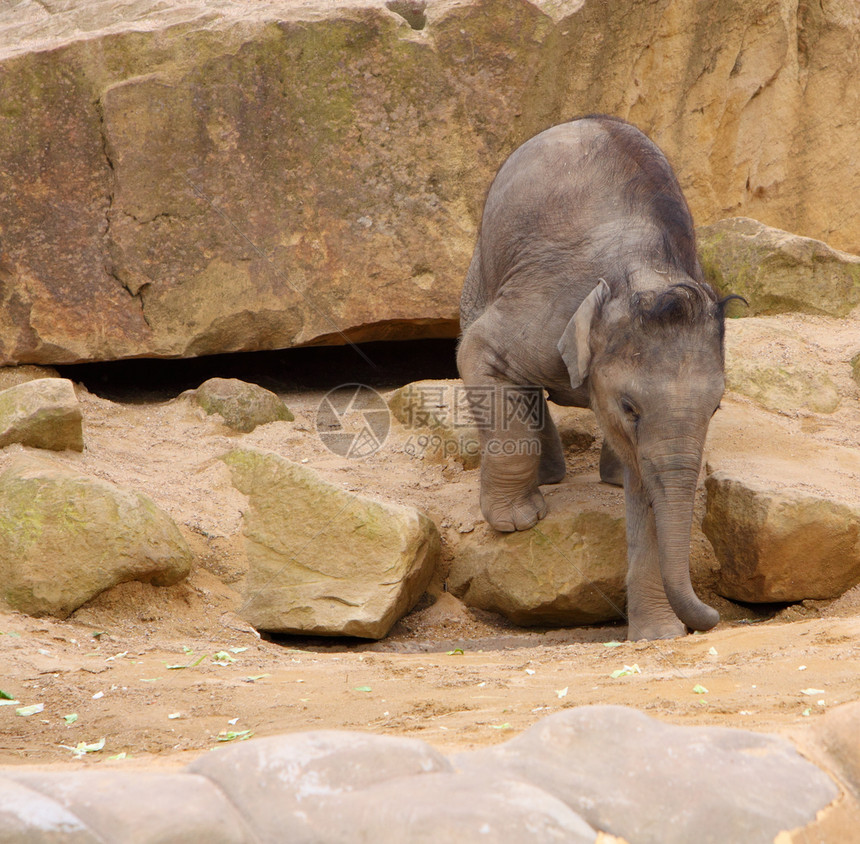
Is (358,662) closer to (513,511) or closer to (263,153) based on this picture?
(513,511)

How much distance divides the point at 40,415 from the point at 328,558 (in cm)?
160

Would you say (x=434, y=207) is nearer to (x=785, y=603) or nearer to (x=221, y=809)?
(x=785, y=603)

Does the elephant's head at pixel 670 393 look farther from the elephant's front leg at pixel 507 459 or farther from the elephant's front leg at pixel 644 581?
the elephant's front leg at pixel 507 459

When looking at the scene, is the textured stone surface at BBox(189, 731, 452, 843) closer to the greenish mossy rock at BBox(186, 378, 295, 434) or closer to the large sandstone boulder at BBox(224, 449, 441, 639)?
the large sandstone boulder at BBox(224, 449, 441, 639)

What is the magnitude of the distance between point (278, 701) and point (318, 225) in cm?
458

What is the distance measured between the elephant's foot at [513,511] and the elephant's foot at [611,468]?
522mm

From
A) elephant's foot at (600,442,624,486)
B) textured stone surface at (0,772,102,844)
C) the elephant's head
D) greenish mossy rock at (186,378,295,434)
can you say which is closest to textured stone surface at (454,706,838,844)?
textured stone surface at (0,772,102,844)

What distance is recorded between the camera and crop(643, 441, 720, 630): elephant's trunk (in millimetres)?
4242

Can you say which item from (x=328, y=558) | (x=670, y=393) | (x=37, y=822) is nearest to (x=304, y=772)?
(x=37, y=822)

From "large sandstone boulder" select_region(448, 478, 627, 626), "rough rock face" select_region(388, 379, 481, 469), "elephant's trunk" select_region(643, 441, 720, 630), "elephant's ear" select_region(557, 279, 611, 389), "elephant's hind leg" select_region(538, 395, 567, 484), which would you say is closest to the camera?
"elephant's trunk" select_region(643, 441, 720, 630)

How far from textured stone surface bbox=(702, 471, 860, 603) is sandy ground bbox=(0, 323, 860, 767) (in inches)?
4.4

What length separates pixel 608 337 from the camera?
4.68 m

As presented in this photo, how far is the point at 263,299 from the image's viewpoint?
24.7 ft

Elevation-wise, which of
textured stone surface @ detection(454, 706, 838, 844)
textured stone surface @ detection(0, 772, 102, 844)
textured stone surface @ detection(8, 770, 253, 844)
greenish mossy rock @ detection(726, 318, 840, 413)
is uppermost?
textured stone surface @ detection(0, 772, 102, 844)
